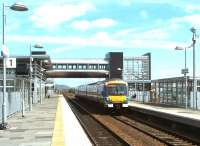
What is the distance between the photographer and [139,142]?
2134cm

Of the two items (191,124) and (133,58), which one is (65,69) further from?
(191,124)

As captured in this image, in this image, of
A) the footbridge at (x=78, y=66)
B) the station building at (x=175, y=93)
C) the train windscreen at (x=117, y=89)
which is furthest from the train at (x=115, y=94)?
the footbridge at (x=78, y=66)

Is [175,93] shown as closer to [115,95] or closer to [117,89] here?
[117,89]

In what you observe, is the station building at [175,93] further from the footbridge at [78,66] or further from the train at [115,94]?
the footbridge at [78,66]

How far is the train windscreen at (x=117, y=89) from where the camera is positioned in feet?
148

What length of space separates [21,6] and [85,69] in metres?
125

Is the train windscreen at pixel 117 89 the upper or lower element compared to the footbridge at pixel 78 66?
lower

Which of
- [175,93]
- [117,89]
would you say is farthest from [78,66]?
[117,89]

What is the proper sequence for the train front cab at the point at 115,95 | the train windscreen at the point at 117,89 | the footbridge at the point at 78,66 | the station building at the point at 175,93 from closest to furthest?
1. the train front cab at the point at 115,95
2. the train windscreen at the point at 117,89
3. the station building at the point at 175,93
4. the footbridge at the point at 78,66

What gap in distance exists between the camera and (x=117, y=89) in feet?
149

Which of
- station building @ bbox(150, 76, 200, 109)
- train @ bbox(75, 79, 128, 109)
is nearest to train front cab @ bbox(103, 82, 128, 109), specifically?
train @ bbox(75, 79, 128, 109)

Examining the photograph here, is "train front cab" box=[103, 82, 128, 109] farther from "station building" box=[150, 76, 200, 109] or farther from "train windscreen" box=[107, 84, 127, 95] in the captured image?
"station building" box=[150, 76, 200, 109]

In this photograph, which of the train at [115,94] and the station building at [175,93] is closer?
the train at [115,94]

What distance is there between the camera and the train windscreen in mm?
45094
